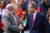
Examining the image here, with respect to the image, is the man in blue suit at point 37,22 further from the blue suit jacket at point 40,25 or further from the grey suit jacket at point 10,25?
the grey suit jacket at point 10,25

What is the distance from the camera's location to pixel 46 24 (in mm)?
4957

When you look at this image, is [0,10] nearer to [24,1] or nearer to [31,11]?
[24,1]

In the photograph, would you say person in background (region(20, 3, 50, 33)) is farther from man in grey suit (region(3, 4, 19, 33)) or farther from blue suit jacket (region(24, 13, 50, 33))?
man in grey suit (region(3, 4, 19, 33))

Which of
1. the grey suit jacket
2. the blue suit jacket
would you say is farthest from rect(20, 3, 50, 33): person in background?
the grey suit jacket

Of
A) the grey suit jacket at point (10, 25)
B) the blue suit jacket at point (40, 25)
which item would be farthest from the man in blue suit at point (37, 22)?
the grey suit jacket at point (10, 25)

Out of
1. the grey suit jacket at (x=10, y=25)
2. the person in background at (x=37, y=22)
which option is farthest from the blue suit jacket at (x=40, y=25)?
the grey suit jacket at (x=10, y=25)

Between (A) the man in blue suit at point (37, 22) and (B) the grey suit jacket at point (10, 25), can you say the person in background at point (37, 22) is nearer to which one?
(A) the man in blue suit at point (37, 22)

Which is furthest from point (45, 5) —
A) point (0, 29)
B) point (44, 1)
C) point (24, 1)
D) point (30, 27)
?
point (30, 27)

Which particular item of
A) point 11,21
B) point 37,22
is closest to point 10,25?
point 11,21

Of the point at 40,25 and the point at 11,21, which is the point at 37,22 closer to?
the point at 40,25

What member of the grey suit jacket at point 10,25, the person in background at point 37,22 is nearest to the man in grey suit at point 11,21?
the grey suit jacket at point 10,25

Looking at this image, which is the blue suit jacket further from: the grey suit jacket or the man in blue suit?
the grey suit jacket

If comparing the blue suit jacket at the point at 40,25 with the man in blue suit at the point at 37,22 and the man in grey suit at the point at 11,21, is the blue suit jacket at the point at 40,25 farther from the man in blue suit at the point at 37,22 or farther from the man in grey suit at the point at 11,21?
the man in grey suit at the point at 11,21

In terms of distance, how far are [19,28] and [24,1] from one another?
3277mm
